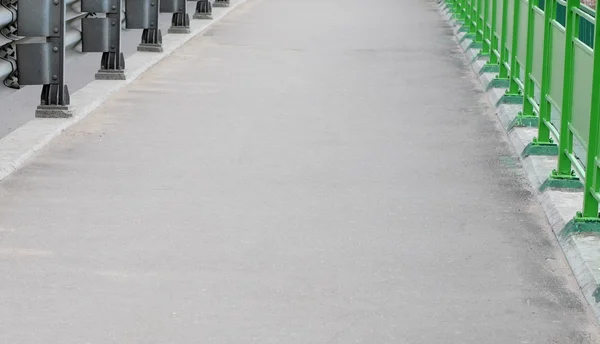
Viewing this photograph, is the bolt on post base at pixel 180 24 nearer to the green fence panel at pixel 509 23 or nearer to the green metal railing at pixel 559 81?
the green metal railing at pixel 559 81

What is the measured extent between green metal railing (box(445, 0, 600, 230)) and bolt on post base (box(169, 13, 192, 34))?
5.76 m

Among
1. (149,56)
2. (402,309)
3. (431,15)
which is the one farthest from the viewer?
(431,15)

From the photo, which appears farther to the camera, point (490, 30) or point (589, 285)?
point (490, 30)

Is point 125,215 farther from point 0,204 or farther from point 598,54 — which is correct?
point 598,54

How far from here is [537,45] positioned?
952 cm

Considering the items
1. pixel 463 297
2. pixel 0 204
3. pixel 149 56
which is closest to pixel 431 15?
pixel 149 56

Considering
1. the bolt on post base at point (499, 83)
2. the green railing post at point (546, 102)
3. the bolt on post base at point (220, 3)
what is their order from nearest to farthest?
the green railing post at point (546, 102)
the bolt on post base at point (499, 83)
the bolt on post base at point (220, 3)

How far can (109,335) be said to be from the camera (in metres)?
5.34

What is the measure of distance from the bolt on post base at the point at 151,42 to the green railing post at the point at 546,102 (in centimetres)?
673

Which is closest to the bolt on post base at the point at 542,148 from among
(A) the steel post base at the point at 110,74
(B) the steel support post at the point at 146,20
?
(A) the steel post base at the point at 110,74

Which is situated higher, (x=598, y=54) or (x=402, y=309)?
(x=598, y=54)

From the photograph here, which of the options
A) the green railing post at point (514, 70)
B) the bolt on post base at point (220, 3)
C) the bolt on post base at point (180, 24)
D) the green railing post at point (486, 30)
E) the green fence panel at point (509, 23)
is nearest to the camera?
the green railing post at point (514, 70)

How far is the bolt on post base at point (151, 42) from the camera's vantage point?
14.9 metres

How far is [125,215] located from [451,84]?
21.2 feet
